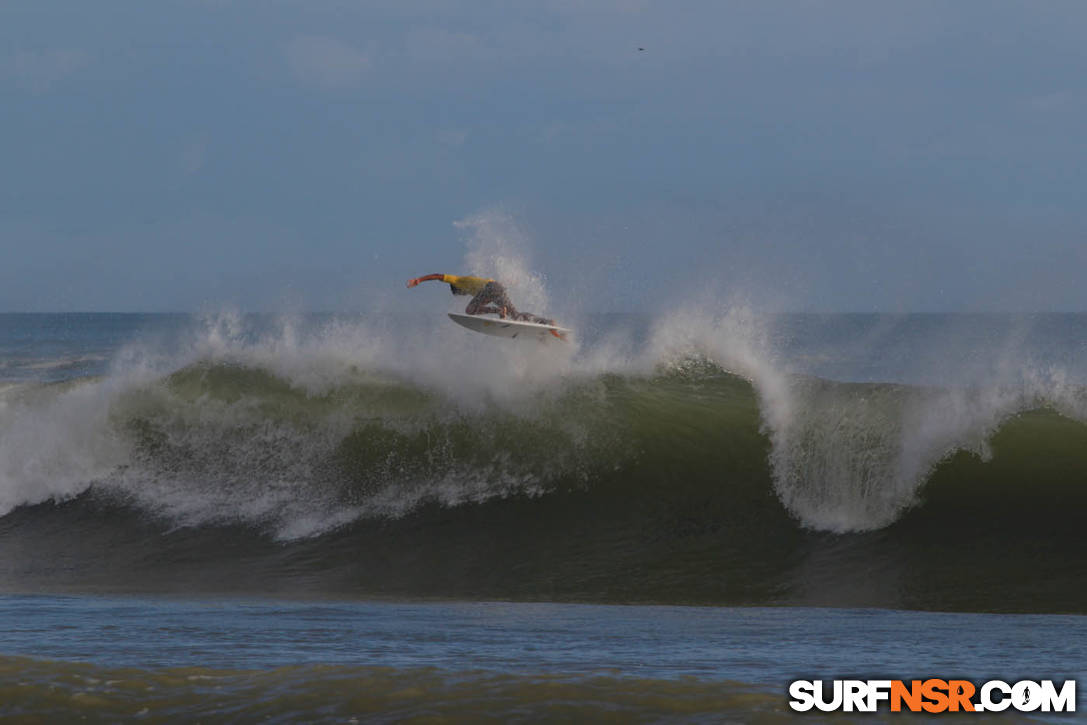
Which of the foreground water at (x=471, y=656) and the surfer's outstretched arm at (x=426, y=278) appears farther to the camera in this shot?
the surfer's outstretched arm at (x=426, y=278)

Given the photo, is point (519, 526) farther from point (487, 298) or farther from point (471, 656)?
point (471, 656)

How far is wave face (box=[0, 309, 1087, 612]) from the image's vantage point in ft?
37.4

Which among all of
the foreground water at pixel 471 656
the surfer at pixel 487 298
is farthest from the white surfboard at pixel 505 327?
the foreground water at pixel 471 656

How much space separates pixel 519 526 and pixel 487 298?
542 centimetres

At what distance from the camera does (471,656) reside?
22.5 ft

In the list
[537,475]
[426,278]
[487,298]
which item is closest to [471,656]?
[537,475]

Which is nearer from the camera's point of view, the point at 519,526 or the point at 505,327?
the point at 519,526

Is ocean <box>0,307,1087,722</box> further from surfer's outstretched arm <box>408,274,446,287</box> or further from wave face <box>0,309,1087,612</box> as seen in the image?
surfer's outstretched arm <box>408,274,446,287</box>

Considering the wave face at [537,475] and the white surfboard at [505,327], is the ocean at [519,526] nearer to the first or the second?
the wave face at [537,475]

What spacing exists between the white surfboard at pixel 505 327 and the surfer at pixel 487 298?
0.50 feet

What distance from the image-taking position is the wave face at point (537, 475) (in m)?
11.4

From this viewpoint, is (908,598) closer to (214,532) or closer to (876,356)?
(214,532)

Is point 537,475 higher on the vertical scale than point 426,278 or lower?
lower

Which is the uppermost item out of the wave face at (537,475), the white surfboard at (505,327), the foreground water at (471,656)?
the white surfboard at (505,327)
